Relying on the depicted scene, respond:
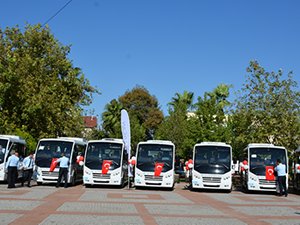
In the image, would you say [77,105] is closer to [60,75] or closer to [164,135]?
[60,75]

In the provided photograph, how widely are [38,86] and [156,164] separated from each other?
17.0 metres

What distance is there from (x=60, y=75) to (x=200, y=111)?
12.9 m

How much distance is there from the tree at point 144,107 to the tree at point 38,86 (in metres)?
24.0

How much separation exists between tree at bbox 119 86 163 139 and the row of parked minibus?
3954 centimetres

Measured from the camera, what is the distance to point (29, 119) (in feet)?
126

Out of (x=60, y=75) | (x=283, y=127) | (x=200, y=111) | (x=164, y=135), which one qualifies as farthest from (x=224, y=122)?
(x=60, y=75)

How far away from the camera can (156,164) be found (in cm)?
2494

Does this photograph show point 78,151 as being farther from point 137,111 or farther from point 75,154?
point 137,111

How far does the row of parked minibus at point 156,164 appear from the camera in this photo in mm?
24844

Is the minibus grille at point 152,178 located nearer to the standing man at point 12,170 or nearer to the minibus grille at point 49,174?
the minibus grille at point 49,174

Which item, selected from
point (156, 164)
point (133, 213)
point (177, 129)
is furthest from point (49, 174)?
point (177, 129)

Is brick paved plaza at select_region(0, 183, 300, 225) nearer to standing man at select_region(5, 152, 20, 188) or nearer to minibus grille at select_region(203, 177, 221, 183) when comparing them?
standing man at select_region(5, 152, 20, 188)

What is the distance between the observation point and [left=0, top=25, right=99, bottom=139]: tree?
37.1 metres

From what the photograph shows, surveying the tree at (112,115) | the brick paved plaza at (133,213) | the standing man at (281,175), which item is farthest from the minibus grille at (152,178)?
the tree at (112,115)
